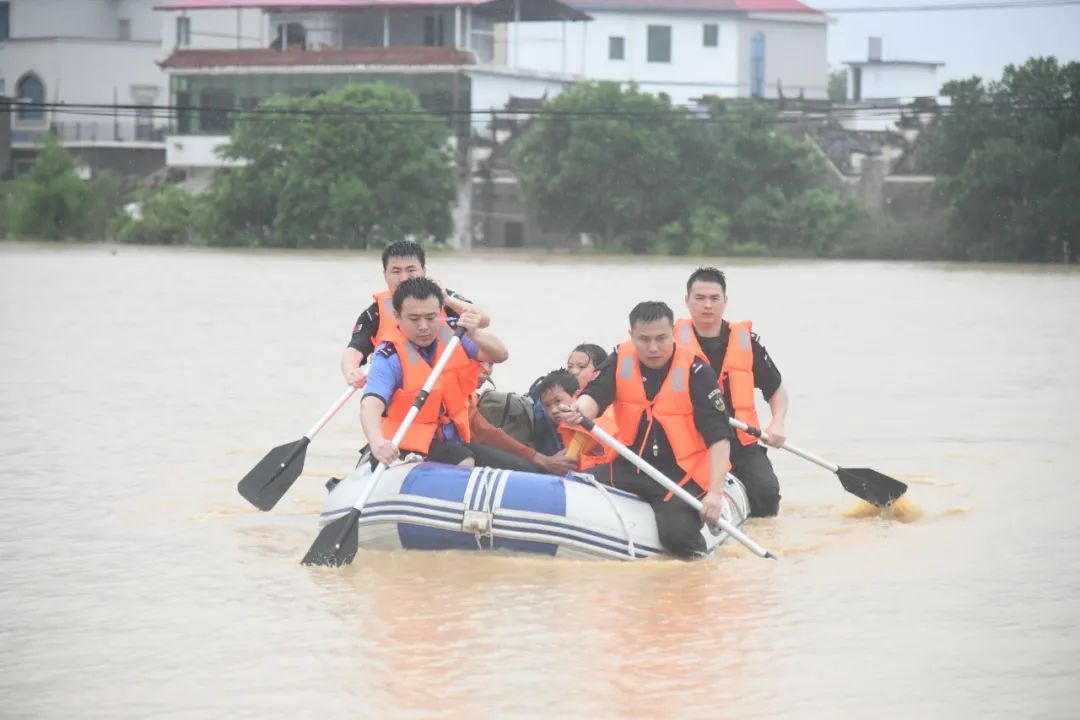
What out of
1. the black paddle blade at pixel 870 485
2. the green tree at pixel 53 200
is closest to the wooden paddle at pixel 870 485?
the black paddle blade at pixel 870 485

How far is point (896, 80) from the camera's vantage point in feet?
274

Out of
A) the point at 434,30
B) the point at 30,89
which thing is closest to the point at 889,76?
the point at 434,30

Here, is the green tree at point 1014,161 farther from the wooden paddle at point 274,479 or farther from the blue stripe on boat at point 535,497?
the blue stripe on boat at point 535,497

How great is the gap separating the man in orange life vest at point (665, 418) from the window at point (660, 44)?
230 ft

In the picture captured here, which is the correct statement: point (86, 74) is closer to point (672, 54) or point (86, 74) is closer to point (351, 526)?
point (672, 54)

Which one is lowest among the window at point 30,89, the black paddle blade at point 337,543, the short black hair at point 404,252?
the black paddle blade at point 337,543

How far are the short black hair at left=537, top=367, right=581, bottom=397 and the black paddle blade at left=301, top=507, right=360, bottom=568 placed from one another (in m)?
1.44

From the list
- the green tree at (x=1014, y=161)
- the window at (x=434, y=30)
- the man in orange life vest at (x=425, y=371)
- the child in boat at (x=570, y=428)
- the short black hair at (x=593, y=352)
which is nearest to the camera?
the man in orange life vest at (x=425, y=371)

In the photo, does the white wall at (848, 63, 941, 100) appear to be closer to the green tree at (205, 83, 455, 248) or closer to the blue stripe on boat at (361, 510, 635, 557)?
the green tree at (205, 83, 455, 248)

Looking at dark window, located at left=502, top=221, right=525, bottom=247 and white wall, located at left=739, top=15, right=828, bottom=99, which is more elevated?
white wall, located at left=739, top=15, right=828, bottom=99

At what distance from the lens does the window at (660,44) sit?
78000mm

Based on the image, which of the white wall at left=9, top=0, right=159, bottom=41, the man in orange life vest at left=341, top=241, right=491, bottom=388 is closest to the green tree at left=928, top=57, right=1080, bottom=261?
the man in orange life vest at left=341, top=241, right=491, bottom=388

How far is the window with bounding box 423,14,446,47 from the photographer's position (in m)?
61.1

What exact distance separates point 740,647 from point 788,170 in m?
43.8
